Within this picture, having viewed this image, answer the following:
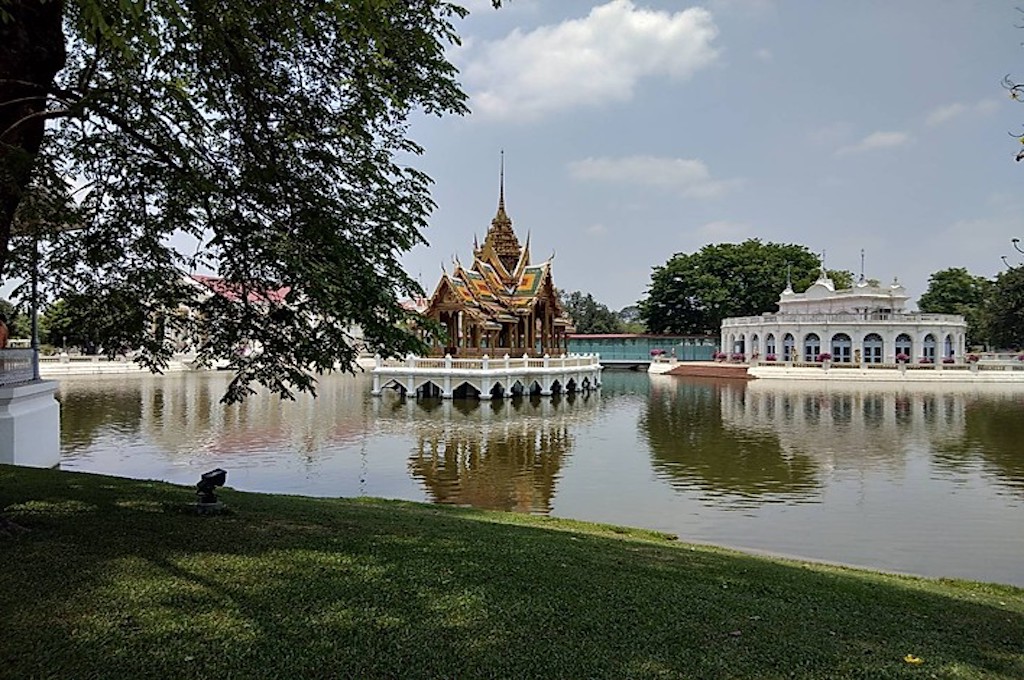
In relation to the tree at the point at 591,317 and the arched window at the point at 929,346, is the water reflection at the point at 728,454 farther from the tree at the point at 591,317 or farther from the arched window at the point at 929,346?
the tree at the point at 591,317

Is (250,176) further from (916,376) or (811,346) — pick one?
(811,346)

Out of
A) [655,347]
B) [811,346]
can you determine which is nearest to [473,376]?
[811,346]

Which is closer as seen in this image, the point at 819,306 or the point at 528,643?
the point at 528,643

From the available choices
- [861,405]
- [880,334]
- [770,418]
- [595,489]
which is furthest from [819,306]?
[595,489]

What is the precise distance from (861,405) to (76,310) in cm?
2608

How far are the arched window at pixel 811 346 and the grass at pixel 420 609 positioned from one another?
139 feet

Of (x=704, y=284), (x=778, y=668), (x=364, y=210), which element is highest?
(x=704, y=284)

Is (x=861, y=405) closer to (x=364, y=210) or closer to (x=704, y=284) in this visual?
(x=364, y=210)

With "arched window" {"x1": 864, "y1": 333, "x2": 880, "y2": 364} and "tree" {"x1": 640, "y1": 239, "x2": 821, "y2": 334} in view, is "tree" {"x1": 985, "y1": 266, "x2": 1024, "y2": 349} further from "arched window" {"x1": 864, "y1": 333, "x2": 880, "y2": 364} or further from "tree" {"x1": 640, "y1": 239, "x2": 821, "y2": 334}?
"tree" {"x1": 640, "y1": 239, "x2": 821, "y2": 334}

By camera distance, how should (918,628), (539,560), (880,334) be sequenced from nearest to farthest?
(918,628) → (539,560) → (880,334)

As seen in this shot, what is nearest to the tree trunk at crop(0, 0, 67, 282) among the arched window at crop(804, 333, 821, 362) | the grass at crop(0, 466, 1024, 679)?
the grass at crop(0, 466, 1024, 679)

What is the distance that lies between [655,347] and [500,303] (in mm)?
28225

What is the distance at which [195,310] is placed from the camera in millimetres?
6484

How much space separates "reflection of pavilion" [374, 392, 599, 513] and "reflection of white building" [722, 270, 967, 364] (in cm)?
2339
